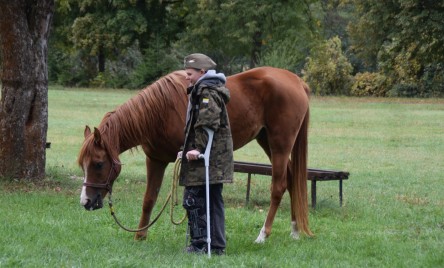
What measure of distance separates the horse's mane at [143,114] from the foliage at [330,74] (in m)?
43.1

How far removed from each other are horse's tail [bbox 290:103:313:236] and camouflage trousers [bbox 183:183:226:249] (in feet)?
5.06

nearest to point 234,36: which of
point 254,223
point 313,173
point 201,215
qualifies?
point 313,173

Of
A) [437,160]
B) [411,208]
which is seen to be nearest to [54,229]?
[411,208]

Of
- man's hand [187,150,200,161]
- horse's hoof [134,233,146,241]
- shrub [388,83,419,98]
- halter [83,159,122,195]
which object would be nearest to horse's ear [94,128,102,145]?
halter [83,159,122,195]

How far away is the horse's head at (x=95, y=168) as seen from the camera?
22.6ft

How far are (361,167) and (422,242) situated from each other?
9.05 meters

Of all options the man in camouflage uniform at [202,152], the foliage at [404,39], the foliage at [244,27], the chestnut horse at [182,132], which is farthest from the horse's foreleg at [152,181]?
the foliage at [244,27]

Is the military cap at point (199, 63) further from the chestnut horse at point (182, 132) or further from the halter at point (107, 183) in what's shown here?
the halter at point (107, 183)

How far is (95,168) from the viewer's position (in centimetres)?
691

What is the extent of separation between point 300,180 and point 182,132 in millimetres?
1719

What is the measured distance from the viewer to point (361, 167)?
1672cm

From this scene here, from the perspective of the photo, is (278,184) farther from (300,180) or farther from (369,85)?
(369,85)

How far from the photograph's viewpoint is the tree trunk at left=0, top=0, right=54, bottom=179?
10.8m

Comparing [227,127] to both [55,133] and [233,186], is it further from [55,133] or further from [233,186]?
[55,133]
